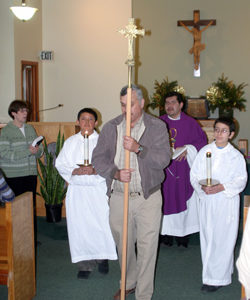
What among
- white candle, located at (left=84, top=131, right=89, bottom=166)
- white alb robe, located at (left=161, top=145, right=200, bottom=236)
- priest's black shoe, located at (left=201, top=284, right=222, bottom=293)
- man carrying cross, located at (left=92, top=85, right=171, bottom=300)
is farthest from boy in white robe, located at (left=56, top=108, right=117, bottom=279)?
white alb robe, located at (left=161, top=145, right=200, bottom=236)

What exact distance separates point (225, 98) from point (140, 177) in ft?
21.0

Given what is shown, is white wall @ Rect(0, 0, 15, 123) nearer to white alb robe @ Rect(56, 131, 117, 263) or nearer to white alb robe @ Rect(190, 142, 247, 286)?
white alb robe @ Rect(56, 131, 117, 263)

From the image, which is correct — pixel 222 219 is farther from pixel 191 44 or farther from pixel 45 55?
pixel 45 55

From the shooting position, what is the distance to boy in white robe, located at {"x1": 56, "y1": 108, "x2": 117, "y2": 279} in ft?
14.8

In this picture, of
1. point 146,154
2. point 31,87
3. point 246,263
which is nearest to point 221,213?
point 146,154

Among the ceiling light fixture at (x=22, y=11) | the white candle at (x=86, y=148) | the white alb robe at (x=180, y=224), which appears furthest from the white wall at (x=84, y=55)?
the white candle at (x=86, y=148)

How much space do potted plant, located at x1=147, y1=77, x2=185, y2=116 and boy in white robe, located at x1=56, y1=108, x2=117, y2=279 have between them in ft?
17.2

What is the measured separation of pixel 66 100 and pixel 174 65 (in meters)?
2.74

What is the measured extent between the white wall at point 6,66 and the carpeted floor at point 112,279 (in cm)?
462

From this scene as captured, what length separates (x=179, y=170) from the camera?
542cm

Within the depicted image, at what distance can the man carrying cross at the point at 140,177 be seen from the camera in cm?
358

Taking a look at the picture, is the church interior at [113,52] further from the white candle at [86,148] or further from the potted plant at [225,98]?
the white candle at [86,148]

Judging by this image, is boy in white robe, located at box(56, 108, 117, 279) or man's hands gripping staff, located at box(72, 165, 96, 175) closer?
man's hands gripping staff, located at box(72, 165, 96, 175)

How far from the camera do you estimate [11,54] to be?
9500mm
